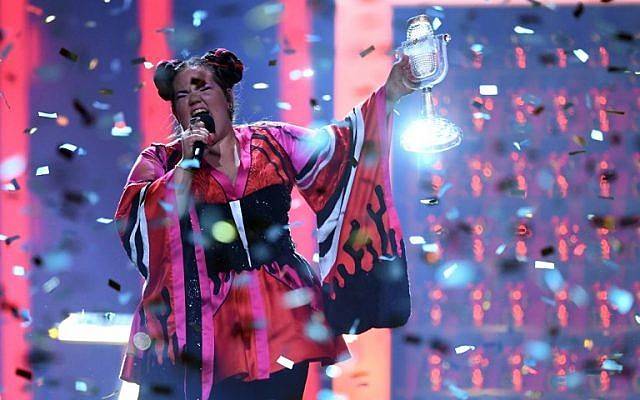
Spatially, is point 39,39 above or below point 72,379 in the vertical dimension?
above

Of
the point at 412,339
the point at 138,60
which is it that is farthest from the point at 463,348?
the point at 138,60

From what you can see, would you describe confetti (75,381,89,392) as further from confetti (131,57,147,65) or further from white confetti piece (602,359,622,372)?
white confetti piece (602,359,622,372)

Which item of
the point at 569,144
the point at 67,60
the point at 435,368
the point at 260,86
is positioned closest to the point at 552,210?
the point at 569,144

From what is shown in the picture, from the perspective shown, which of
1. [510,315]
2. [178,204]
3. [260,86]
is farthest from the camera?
[510,315]

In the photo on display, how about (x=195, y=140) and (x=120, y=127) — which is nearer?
(x=195, y=140)

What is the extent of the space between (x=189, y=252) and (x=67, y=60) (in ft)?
2.67

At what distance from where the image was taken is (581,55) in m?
2.23

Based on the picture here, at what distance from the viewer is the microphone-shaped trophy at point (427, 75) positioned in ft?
5.33

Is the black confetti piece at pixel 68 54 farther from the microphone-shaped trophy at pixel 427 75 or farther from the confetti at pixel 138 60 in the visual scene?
the microphone-shaped trophy at pixel 427 75

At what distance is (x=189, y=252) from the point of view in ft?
5.43

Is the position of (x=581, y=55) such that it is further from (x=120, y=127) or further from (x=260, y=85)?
(x=120, y=127)

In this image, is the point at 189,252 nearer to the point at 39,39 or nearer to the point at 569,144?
the point at 39,39

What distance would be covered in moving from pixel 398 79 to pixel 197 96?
0.42 meters

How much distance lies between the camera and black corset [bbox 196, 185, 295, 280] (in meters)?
1.64
